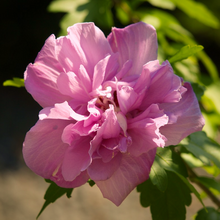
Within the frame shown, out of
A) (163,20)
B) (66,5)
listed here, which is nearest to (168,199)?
(163,20)

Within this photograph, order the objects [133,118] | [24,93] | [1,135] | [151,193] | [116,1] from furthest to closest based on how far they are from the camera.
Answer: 1. [24,93]
2. [1,135]
3. [116,1]
4. [151,193]
5. [133,118]

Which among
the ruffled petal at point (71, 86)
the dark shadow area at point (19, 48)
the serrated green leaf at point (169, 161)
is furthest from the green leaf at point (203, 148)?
the dark shadow area at point (19, 48)

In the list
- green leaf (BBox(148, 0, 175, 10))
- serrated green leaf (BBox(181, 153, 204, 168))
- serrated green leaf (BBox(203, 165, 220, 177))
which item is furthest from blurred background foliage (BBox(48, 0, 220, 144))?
serrated green leaf (BBox(181, 153, 204, 168))

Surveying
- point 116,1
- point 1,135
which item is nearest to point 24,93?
point 1,135

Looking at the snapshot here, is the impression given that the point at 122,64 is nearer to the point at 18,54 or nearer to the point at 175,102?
the point at 175,102

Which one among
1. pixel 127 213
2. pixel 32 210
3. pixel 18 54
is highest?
pixel 18 54
